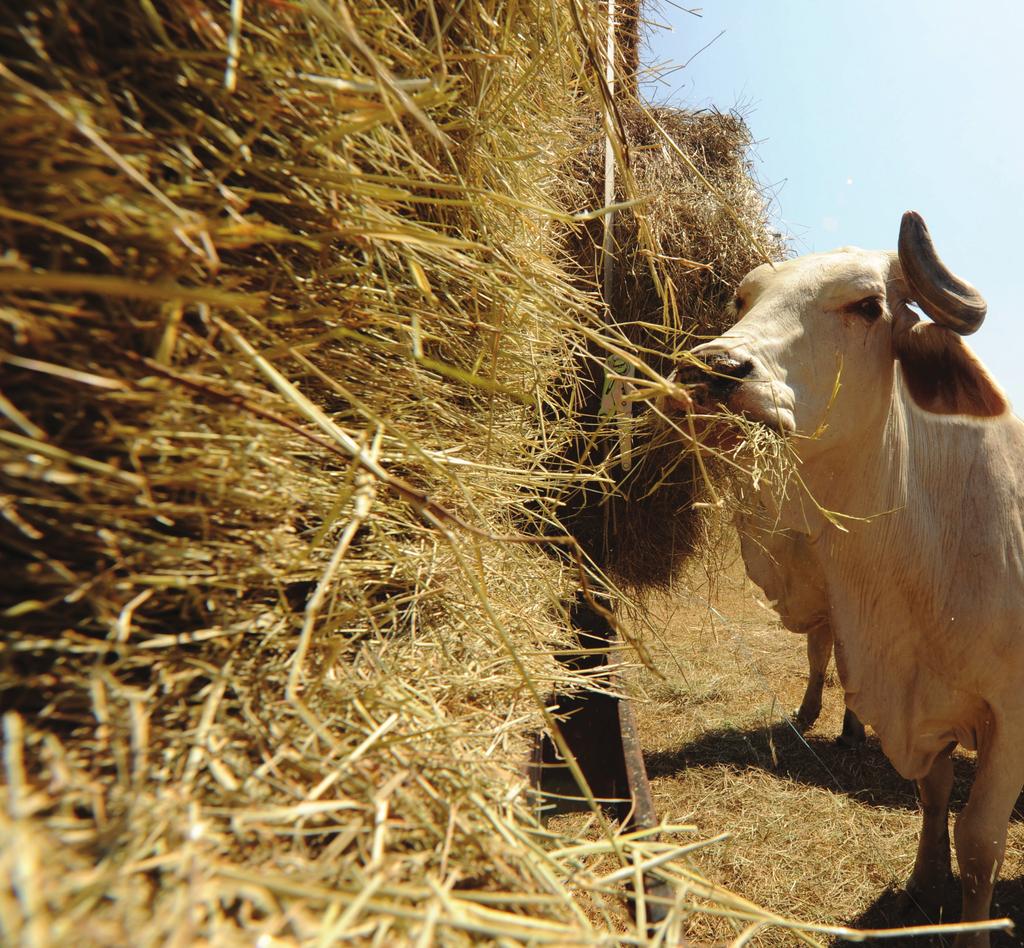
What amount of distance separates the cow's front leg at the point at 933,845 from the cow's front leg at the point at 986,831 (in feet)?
0.97

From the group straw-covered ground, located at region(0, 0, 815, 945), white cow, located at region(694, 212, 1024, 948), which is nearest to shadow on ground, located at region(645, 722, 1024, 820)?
white cow, located at region(694, 212, 1024, 948)

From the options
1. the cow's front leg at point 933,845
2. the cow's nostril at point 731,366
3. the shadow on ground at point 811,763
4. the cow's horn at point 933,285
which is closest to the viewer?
the cow's nostril at point 731,366

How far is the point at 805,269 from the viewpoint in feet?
6.30

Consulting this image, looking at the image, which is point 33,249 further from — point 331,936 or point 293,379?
point 331,936

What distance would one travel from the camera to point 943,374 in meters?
1.93

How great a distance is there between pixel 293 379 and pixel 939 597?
6.82 feet

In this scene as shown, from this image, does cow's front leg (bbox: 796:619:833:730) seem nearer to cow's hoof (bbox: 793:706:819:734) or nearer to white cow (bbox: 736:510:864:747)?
cow's hoof (bbox: 793:706:819:734)

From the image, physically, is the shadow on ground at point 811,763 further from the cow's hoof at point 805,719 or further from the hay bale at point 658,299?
the hay bale at point 658,299

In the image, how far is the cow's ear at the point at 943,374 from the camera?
1.88 meters

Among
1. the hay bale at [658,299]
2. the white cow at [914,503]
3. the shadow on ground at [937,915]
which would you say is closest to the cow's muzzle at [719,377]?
the white cow at [914,503]

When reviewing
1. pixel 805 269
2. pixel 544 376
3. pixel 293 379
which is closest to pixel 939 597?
pixel 805 269

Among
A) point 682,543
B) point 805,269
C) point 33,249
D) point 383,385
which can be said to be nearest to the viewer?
point 33,249

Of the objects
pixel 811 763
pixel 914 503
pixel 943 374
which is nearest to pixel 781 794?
pixel 811 763

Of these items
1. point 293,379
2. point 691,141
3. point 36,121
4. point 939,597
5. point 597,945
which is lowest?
point 597,945
